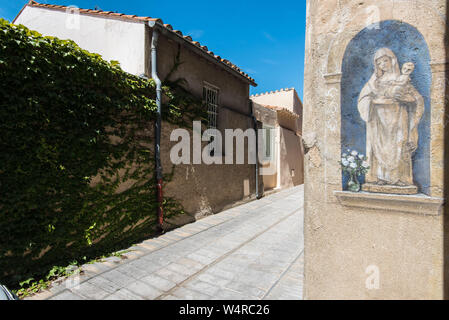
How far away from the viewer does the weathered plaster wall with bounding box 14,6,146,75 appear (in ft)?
18.1

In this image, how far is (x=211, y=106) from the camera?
776 centimetres

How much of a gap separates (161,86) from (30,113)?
2866 millimetres

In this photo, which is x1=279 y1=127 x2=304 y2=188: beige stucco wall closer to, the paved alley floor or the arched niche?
the paved alley floor

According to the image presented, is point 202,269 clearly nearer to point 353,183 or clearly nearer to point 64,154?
point 353,183

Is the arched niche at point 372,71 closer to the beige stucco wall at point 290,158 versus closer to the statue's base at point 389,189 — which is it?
the statue's base at point 389,189

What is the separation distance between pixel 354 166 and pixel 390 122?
1.60 feet

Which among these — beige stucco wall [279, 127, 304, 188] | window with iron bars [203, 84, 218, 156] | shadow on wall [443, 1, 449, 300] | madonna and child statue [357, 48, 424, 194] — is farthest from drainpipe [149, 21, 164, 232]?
beige stucco wall [279, 127, 304, 188]

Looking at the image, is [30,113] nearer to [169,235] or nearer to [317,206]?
[169,235]

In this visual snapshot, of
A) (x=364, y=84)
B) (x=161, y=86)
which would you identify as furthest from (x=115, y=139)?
(x=364, y=84)

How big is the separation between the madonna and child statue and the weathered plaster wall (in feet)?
16.1

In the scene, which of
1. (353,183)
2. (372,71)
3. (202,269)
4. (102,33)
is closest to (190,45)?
(102,33)

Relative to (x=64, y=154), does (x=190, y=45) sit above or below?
above

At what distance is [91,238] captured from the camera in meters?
4.23

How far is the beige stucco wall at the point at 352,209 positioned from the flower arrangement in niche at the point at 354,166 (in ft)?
0.31
